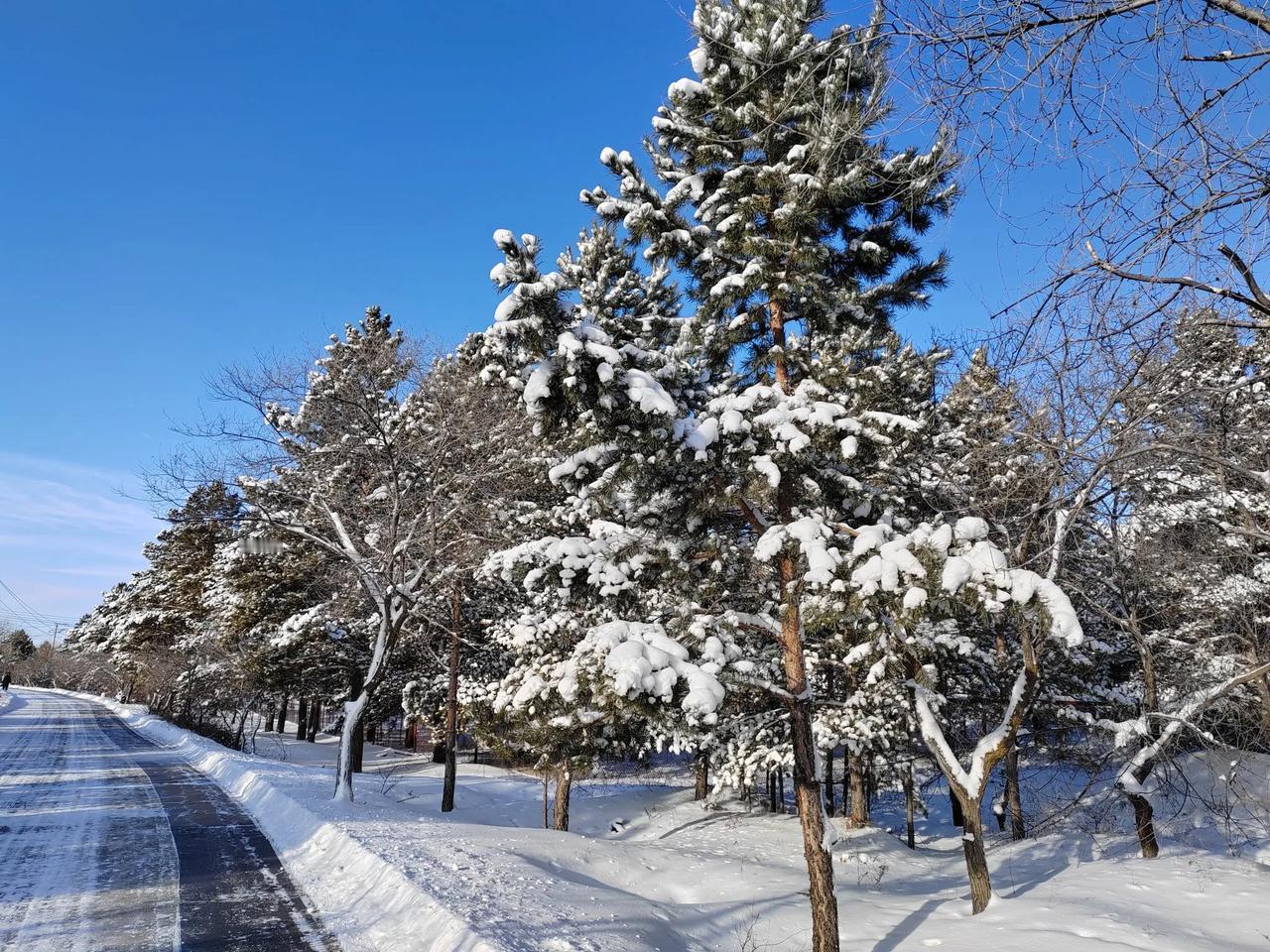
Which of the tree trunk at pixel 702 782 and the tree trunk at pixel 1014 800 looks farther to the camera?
the tree trunk at pixel 702 782

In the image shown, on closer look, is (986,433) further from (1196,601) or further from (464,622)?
(464,622)

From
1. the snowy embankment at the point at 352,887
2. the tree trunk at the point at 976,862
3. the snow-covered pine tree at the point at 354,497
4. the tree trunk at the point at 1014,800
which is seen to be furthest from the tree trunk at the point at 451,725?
the tree trunk at the point at 1014,800

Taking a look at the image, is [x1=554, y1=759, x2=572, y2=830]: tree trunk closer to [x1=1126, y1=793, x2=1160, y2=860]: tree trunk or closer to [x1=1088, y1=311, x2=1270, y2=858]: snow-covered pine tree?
[x1=1088, y1=311, x2=1270, y2=858]: snow-covered pine tree

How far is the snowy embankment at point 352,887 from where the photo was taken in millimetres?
5762

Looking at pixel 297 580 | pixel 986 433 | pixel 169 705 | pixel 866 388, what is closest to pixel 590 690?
pixel 866 388

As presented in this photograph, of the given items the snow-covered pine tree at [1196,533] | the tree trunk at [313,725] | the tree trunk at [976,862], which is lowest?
the tree trunk at [313,725]

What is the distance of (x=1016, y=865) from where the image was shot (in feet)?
47.2

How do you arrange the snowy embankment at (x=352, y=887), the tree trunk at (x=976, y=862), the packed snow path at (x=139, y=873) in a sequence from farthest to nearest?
the tree trunk at (x=976, y=862) < the packed snow path at (x=139, y=873) < the snowy embankment at (x=352, y=887)

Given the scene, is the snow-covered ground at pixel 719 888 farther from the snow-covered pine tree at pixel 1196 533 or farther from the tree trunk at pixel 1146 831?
the snow-covered pine tree at pixel 1196 533

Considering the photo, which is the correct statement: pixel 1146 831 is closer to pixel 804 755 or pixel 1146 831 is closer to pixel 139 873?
pixel 804 755

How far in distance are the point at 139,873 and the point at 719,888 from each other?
782 centimetres

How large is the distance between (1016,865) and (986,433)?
9.66 metres

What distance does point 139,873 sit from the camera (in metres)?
7.91

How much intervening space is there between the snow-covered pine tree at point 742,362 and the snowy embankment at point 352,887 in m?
3.74
